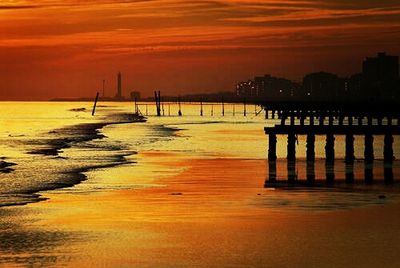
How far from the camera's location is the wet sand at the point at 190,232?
16641 millimetres

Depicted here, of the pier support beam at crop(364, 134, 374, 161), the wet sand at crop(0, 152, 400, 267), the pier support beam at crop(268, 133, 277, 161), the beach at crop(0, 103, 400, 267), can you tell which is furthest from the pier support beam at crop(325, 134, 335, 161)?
the wet sand at crop(0, 152, 400, 267)

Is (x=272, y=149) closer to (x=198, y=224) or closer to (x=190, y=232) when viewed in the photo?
(x=198, y=224)

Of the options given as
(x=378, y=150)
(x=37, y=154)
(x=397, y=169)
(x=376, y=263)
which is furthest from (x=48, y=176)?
(x=378, y=150)

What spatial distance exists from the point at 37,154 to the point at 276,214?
3027 centimetres

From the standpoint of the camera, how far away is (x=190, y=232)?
19.5 meters

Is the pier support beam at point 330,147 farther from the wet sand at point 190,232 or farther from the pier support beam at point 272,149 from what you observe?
the wet sand at point 190,232

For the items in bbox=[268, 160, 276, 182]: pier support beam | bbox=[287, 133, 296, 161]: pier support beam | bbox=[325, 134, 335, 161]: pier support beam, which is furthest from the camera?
bbox=[287, 133, 296, 161]: pier support beam

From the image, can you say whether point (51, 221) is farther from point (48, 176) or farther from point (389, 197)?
point (48, 176)

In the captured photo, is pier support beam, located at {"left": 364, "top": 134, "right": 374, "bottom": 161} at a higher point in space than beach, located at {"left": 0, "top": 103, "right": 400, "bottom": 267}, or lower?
lower

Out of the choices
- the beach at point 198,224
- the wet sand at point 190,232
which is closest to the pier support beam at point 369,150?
the beach at point 198,224

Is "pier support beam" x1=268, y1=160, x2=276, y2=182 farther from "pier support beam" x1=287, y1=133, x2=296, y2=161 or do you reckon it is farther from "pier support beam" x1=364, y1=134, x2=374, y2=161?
"pier support beam" x1=364, y1=134, x2=374, y2=161

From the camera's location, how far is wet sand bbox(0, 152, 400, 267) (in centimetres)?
1664

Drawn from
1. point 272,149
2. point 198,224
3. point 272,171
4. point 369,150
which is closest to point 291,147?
point 272,149

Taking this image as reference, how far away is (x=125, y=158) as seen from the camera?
4559 centimetres
